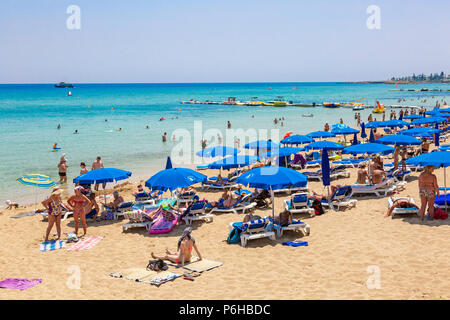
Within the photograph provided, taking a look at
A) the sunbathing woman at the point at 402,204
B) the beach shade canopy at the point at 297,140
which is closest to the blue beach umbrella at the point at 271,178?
the sunbathing woman at the point at 402,204

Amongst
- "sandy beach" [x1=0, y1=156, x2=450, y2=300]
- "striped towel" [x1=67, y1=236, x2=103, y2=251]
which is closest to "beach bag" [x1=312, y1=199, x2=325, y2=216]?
"sandy beach" [x1=0, y1=156, x2=450, y2=300]

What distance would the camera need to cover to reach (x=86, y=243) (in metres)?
9.10

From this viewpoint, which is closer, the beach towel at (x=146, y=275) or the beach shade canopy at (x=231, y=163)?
the beach towel at (x=146, y=275)

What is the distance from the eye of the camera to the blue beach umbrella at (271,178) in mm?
8633

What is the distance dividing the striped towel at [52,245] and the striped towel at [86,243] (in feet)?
0.94

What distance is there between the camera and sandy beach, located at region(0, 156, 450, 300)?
243 inches

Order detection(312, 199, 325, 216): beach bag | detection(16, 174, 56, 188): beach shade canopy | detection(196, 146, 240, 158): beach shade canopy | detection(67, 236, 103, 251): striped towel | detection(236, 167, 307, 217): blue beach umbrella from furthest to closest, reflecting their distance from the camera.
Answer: detection(196, 146, 240, 158): beach shade canopy, detection(16, 174, 56, 188): beach shade canopy, detection(312, 199, 325, 216): beach bag, detection(67, 236, 103, 251): striped towel, detection(236, 167, 307, 217): blue beach umbrella

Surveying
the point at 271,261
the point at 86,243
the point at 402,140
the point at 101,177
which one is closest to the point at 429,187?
the point at 271,261

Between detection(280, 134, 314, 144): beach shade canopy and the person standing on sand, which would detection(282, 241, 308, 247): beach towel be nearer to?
detection(280, 134, 314, 144): beach shade canopy

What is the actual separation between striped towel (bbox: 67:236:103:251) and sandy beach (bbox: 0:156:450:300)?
21 centimetres

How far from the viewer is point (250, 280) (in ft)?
21.9

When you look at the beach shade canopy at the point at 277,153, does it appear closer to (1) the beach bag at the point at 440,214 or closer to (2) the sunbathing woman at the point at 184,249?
(1) the beach bag at the point at 440,214
